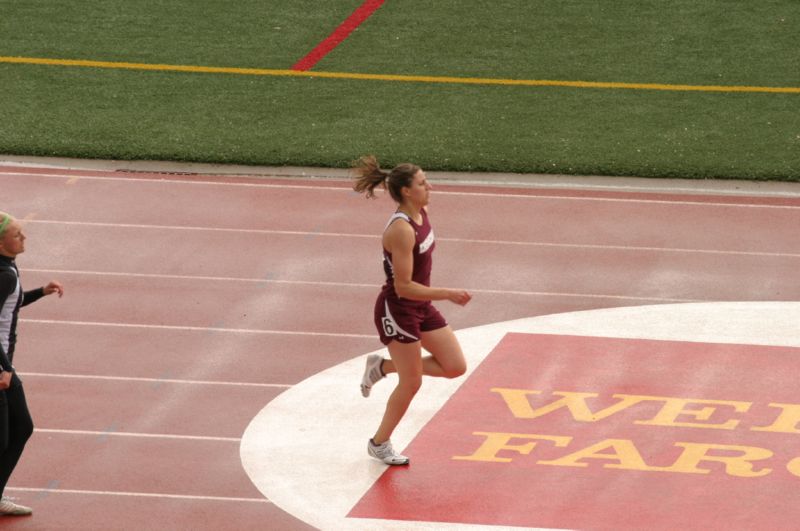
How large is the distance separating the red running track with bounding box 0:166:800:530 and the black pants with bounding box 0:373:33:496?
0.40m

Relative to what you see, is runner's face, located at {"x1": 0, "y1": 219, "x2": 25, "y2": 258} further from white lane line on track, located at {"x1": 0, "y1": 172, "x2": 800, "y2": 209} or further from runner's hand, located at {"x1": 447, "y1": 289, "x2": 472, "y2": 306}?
white lane line on track, located at {"x1": 0, "y1": 172, "x2": 800, "y2": 209}

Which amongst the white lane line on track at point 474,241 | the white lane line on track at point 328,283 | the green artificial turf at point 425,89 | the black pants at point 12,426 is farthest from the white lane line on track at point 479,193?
the black pants at point 12,426

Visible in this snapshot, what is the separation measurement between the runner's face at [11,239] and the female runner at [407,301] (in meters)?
1.92

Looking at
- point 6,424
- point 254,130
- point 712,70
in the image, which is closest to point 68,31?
point 254,130

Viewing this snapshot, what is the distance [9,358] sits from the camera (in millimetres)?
8539

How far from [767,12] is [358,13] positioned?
635cm

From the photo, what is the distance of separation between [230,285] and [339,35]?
35.7ft

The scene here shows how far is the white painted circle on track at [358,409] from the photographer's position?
9062mm

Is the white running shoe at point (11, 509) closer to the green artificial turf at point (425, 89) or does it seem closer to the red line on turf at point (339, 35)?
the green artificial turf at point (425, 89)

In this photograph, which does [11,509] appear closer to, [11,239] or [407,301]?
[11,239]

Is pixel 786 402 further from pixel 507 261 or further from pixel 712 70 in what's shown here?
pixel 712 70

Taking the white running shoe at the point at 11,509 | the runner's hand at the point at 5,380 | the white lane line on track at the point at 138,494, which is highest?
the runner's hand at the point at 5,380

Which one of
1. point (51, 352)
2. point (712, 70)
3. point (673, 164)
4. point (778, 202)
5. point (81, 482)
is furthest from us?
point (712, 70)

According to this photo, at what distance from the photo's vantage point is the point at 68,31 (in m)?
23.8
